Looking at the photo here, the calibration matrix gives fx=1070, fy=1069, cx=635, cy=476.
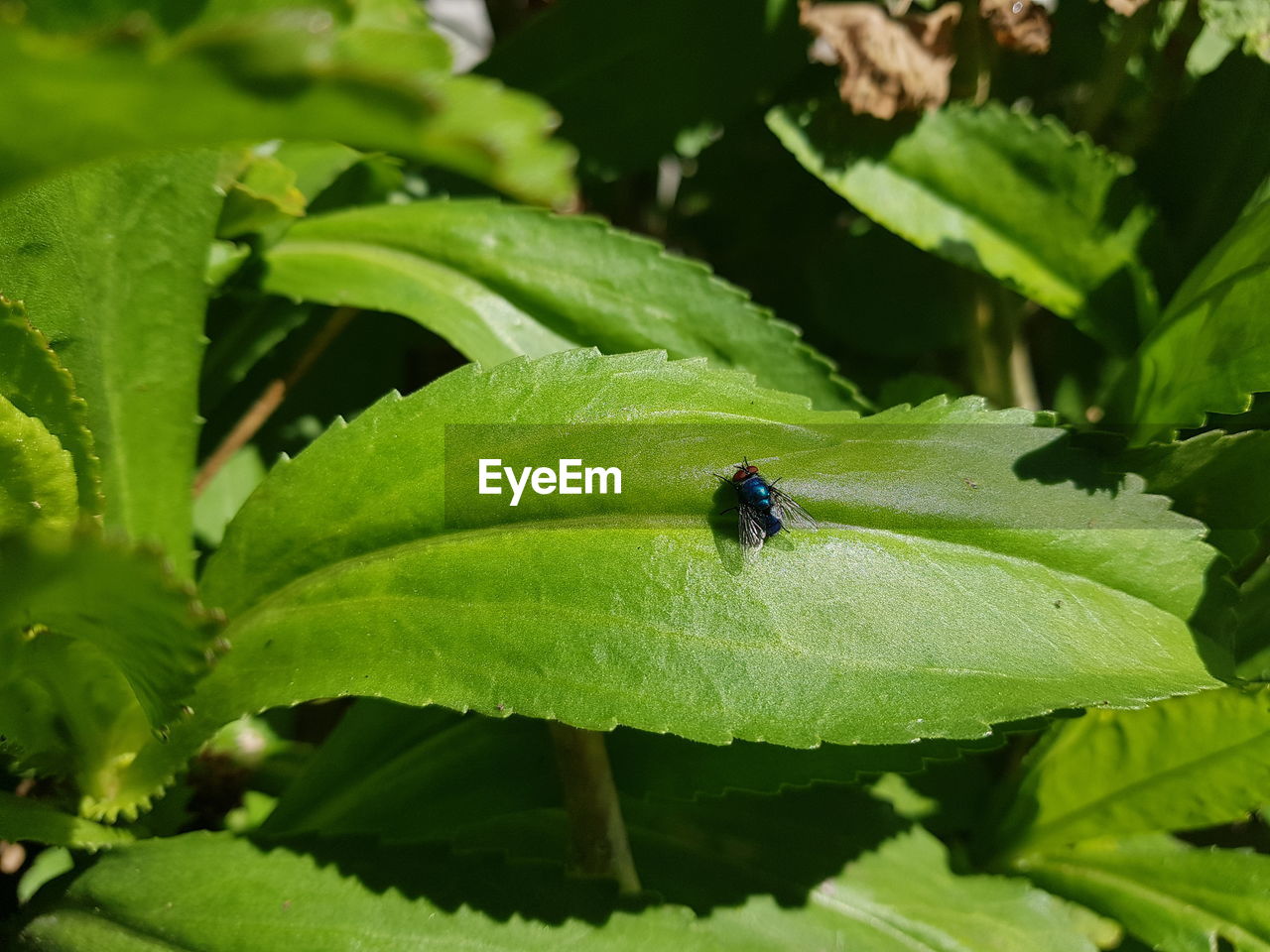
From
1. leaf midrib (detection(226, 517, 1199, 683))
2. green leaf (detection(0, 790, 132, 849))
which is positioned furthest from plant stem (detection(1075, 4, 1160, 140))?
green leaf (detection(0, 790, 132, 849))

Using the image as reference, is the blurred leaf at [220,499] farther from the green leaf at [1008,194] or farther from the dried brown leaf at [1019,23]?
→ the dried brown leaf at [1019,23]

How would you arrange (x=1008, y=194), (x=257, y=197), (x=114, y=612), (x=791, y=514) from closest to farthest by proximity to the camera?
(x=114, y=612)
(x=791, y=514)
(x=257, y=197)
(x=1008, y=194)

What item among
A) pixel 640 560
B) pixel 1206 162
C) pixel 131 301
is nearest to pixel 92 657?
pixel 131 301

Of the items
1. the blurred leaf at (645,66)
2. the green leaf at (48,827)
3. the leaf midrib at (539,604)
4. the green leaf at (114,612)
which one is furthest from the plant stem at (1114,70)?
the green leaf at (48,827)

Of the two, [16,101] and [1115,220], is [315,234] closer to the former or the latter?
[16,101]

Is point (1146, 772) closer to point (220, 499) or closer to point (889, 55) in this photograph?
point (889, 55)

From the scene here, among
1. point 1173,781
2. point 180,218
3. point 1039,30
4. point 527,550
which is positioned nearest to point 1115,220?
point 1039,30

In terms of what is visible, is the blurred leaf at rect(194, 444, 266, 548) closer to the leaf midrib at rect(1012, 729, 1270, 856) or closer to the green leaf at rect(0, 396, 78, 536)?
the green leaf at rect(0, 396, 78, 536)
